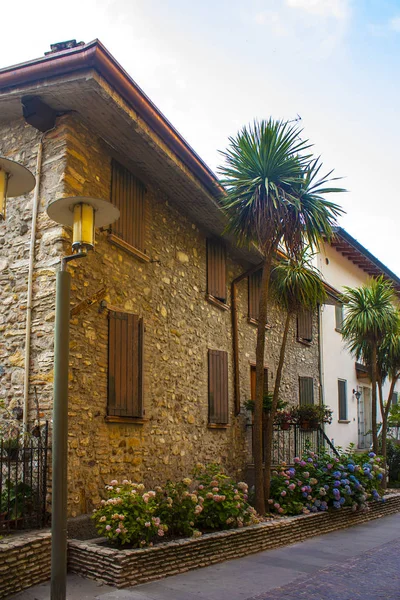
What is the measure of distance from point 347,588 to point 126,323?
4144mm

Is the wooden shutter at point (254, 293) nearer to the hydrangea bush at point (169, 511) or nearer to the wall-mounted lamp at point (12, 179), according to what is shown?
the hydrangea bush at point (169, 511)

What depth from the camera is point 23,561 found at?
5883 mm

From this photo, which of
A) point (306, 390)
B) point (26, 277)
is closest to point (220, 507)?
point (26, 277)

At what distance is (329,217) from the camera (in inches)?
372

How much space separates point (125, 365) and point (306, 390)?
780 cm

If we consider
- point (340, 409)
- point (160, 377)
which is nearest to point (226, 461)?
point (160, 377)

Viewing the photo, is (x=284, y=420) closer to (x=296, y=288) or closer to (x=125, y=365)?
(x=296, y=288)

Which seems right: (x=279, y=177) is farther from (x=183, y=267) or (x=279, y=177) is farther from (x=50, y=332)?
(x=50, y=332)

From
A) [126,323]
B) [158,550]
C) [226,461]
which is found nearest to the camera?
[158,550]

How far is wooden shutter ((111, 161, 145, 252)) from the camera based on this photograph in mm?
8438

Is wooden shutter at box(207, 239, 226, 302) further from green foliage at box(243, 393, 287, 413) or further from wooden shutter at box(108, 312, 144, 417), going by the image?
wooden shutter at box(108, 312, 144, 417)

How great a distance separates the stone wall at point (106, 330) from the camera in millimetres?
7273

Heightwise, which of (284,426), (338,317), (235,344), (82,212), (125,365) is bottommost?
(284,426)

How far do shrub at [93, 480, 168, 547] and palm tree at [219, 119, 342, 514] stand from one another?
8.92 feet
